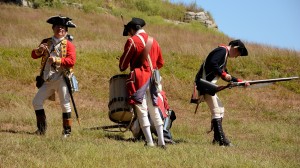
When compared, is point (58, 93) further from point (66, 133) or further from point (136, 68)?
point (136, 68)

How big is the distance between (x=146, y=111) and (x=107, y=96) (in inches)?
327

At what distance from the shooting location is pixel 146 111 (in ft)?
25.4

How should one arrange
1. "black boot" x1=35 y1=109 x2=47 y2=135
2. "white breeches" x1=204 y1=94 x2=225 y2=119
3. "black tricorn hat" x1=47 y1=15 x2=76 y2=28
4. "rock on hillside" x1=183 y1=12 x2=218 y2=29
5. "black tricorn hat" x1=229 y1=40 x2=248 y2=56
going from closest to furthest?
1. "black tricorn hat" x1=47 y1=15 x2=76 y2=28
2. "black boot" x1=35 y1=109 x2=47 y2=135
3. "black tricorn hat" x1=229 y1=40 x2=248 y2=56
4. "white breeches" x1=204 y1=94 x2=225 y2=119
5. "rock on hillside" x1=183 y1=12 x2=218 y2=29

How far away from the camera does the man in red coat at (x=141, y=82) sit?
7.65 meters

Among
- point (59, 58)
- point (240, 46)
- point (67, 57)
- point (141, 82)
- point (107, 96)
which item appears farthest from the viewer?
point (107, 96)

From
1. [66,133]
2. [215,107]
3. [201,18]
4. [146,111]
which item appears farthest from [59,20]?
[201,18]

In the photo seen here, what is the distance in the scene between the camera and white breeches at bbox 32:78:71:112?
8.56 meters

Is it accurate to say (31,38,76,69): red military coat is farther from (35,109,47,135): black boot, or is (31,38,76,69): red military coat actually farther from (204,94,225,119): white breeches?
(204,94,225,119): white breeches

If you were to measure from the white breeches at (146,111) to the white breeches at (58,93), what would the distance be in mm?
1441

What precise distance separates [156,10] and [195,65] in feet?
46.5

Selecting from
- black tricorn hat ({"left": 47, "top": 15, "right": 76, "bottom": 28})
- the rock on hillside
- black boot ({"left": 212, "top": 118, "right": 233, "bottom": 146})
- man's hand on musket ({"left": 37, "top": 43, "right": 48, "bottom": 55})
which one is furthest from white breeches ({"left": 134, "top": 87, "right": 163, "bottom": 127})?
the rock on hillside

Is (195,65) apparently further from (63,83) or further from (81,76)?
(63,83)

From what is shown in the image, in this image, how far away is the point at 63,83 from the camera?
28.1 feet

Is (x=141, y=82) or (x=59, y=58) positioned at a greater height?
(x=59, y=58)
